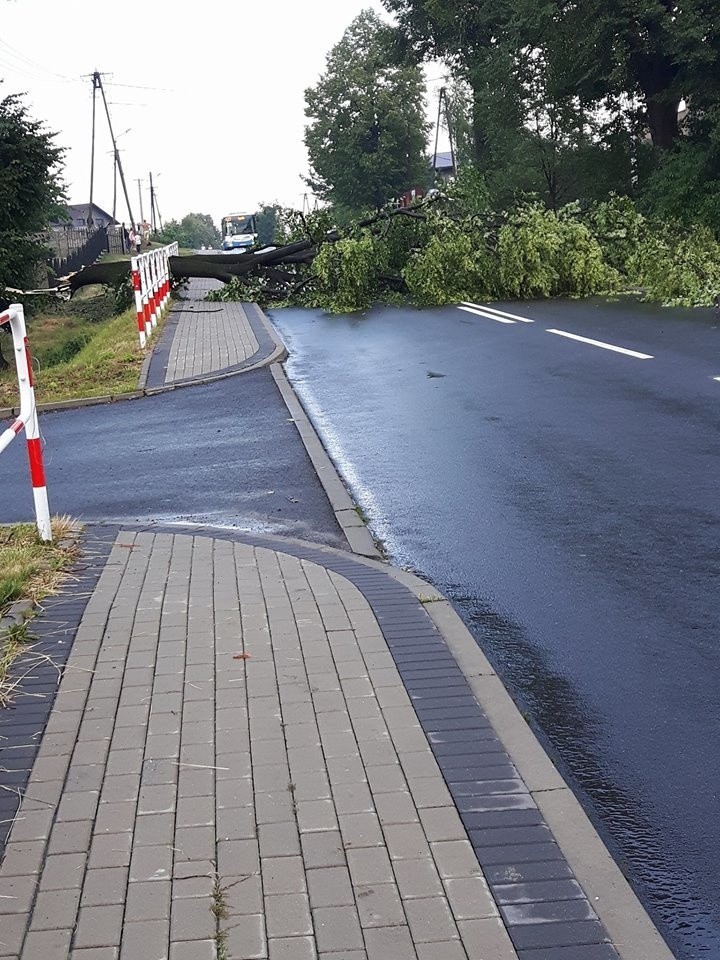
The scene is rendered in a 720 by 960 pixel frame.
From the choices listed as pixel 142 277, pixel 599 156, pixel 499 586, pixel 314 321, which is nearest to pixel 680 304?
pixel 314 321

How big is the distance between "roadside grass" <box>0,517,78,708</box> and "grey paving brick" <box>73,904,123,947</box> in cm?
177

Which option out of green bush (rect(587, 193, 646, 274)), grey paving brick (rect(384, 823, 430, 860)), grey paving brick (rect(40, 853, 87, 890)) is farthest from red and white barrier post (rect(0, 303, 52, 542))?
green bush (rect(587, 193, 646, 274))

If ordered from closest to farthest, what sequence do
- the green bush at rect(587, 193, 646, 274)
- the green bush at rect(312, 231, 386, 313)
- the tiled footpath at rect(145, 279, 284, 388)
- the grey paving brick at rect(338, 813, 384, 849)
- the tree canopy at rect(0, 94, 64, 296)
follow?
the grey paving brick at rect(338, 813, 384, 849) → the tiled footpath at rect(145, 279, 284, 388) → the tree canopy at rect(0, 94, 64, 296) → the green bush at rect(587, 193, 646, 274) → the green bush at rect(312, 231, 386, 313)

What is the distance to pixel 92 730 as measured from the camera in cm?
451

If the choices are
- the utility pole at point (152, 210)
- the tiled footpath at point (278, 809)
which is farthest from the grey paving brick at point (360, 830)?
the utility pole at point (152, 210)

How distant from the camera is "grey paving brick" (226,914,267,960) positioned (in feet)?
10.00

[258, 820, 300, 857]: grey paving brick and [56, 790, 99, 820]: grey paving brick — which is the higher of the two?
[258, 820, 300, 857]: grey paving brick

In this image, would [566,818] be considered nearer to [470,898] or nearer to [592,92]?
[470,898]

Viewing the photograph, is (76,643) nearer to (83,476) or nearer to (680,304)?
(83,476)

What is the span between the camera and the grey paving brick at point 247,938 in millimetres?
3047

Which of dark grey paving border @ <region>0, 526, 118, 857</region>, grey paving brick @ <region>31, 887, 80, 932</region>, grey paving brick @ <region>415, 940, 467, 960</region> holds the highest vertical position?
grey paving brick @ <region>415, 940, 467, 960</region>

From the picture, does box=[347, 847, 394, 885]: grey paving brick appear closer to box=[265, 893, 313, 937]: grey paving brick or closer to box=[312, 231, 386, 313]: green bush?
box=[265, 893, 313, 937]: grey paving brick

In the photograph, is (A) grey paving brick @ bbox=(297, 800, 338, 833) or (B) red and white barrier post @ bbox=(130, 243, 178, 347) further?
(B) red and white barrier post @ bbox=(130, 243, 178, 347)

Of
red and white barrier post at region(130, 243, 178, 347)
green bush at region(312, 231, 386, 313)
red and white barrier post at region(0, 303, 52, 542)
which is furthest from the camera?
green bush at region(312, 231, 386, 313)
